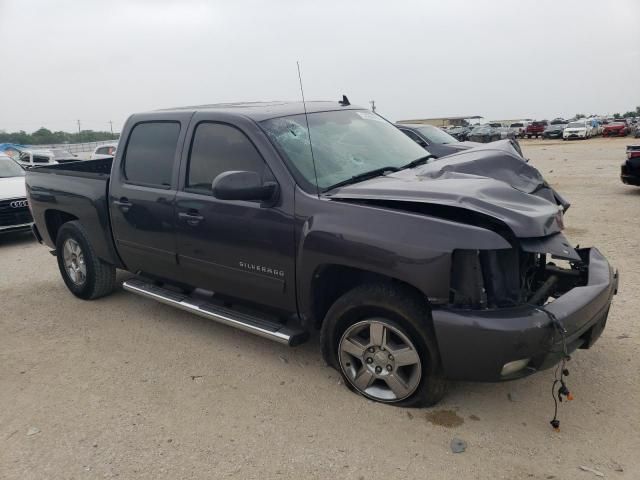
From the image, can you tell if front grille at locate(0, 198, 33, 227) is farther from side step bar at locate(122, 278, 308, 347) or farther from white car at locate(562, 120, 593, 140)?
white car at locate(562, 120, 593, 140)

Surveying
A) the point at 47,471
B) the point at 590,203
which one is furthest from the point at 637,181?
the point at 47,471

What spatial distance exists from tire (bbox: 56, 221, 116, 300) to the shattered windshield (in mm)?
2590

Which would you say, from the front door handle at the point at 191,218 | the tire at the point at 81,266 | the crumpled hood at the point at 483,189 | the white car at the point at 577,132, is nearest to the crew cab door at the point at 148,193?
the front door handle at the point at 191,218

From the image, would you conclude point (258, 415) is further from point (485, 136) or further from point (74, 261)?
point (485, 136)

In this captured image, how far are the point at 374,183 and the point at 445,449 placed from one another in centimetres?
160

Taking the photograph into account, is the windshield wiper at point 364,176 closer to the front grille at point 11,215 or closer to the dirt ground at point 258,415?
the dirt ground at point 258,415

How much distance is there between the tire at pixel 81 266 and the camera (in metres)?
5.22

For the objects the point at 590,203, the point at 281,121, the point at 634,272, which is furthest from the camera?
the point at 590,203

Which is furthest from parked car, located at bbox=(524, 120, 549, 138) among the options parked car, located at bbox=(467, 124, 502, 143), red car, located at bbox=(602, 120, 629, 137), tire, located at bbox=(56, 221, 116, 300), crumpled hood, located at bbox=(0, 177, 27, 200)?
tire, located at bbox=(56, 221, 116, 300)

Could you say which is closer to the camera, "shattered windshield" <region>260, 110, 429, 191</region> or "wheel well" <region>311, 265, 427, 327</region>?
"wheel well" <region>311, 265, 427, 327</region>

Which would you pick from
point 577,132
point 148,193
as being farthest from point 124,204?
point 577,132

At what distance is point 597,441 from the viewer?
287 cm

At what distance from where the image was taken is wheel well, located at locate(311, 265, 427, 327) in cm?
330

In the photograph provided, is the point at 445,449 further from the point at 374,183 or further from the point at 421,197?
the point at 374,183
